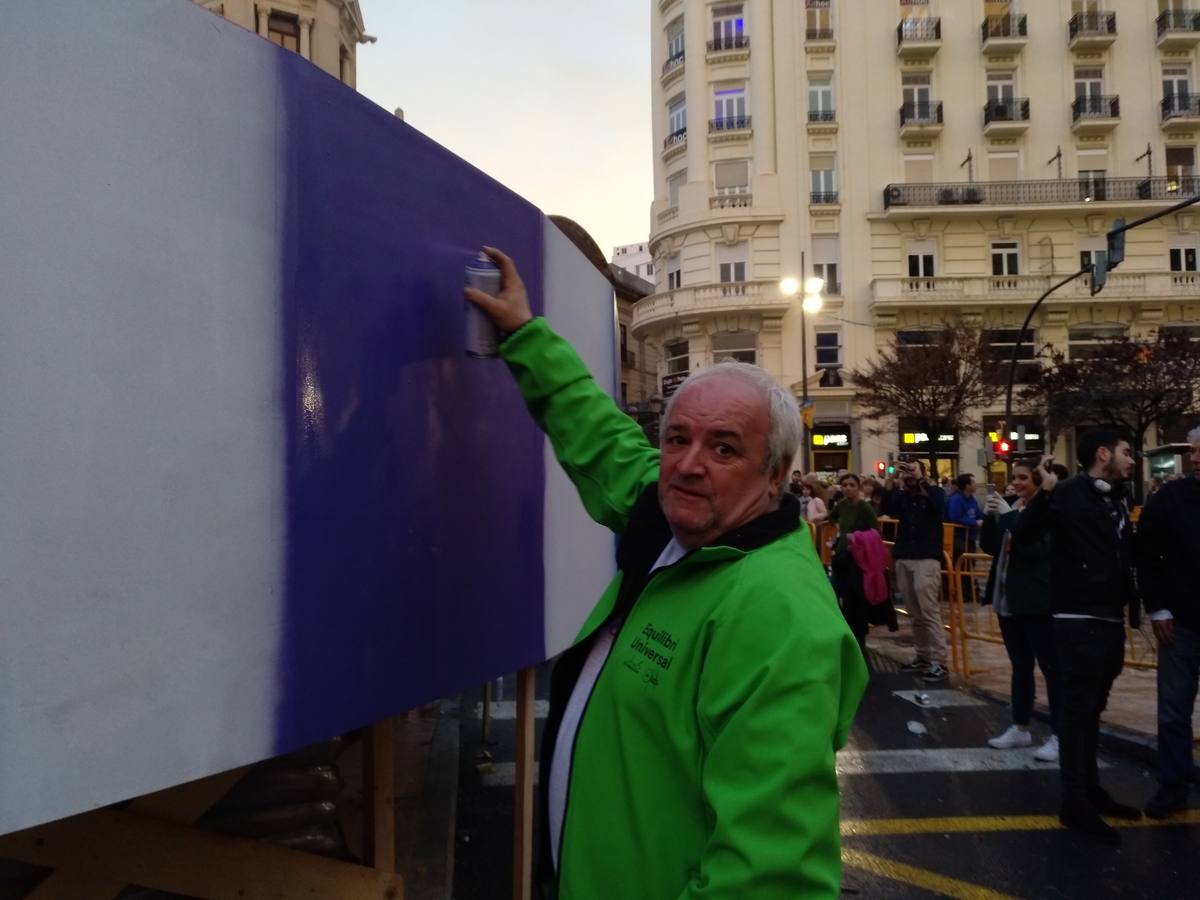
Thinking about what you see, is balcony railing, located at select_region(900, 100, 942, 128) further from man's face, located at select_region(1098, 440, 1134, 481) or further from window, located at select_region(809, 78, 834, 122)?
man's face, located at select_region(1098, 440, 1134, 481)

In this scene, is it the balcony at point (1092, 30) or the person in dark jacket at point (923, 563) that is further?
the balcony at point (1092, 30)

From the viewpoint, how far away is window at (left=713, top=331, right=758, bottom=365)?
3409 cm

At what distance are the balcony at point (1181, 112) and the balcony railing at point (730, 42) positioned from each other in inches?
609

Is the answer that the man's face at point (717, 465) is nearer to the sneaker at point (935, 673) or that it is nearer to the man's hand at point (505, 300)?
the man's hand at point (505, 300)

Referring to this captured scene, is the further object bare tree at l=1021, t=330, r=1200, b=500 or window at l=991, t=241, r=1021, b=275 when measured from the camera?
window at l=991, t=241, r=1021, b=275

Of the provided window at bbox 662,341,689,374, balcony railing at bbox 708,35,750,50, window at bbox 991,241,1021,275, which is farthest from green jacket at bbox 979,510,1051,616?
balcony railing at bbox 708,35,750,50

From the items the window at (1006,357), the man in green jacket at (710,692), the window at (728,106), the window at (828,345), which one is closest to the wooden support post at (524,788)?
the man in green jacket at (710,692)

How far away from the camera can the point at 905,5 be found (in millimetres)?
34781

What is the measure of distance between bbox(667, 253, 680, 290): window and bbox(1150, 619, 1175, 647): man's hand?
3180 cm

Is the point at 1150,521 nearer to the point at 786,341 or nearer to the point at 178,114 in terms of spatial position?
the point at 178,114

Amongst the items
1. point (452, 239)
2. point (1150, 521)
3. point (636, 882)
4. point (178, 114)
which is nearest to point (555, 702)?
point (636, 882)

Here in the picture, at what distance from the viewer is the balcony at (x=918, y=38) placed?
34.1 m

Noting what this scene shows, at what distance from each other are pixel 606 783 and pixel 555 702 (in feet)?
1.02

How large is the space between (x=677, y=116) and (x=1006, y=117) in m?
12.1
